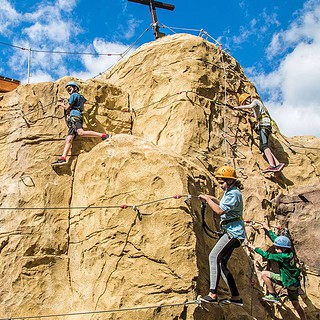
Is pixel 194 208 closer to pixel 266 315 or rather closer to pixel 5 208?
pixel 266 315

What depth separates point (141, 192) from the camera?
800 cm

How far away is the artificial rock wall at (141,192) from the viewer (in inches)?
295

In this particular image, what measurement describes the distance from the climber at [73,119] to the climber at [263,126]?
13.5ft

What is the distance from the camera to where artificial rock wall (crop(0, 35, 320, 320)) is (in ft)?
24.5

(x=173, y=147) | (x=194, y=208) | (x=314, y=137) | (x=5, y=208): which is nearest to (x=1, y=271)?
(x=5, y=208)

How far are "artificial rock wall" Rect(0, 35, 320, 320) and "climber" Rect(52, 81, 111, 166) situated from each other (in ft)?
0.89

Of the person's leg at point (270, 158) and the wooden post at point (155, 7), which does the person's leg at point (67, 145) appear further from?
the wooden post at point (155, 7)

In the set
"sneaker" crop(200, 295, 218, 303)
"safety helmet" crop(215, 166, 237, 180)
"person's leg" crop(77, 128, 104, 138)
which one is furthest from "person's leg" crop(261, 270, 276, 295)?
"person's leg" crop(77, 128, 104, 138)

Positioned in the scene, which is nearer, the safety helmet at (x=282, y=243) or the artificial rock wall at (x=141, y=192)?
the artificial rock wall at (x=141, y=192)

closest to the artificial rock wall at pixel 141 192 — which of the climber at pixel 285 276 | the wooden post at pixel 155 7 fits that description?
the climber at pixel 285 276

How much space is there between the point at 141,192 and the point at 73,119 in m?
2.66

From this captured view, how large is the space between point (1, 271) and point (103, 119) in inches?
168

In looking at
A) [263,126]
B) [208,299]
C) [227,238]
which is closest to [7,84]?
[263,126]

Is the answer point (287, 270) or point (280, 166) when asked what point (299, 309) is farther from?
point (280, 166)
